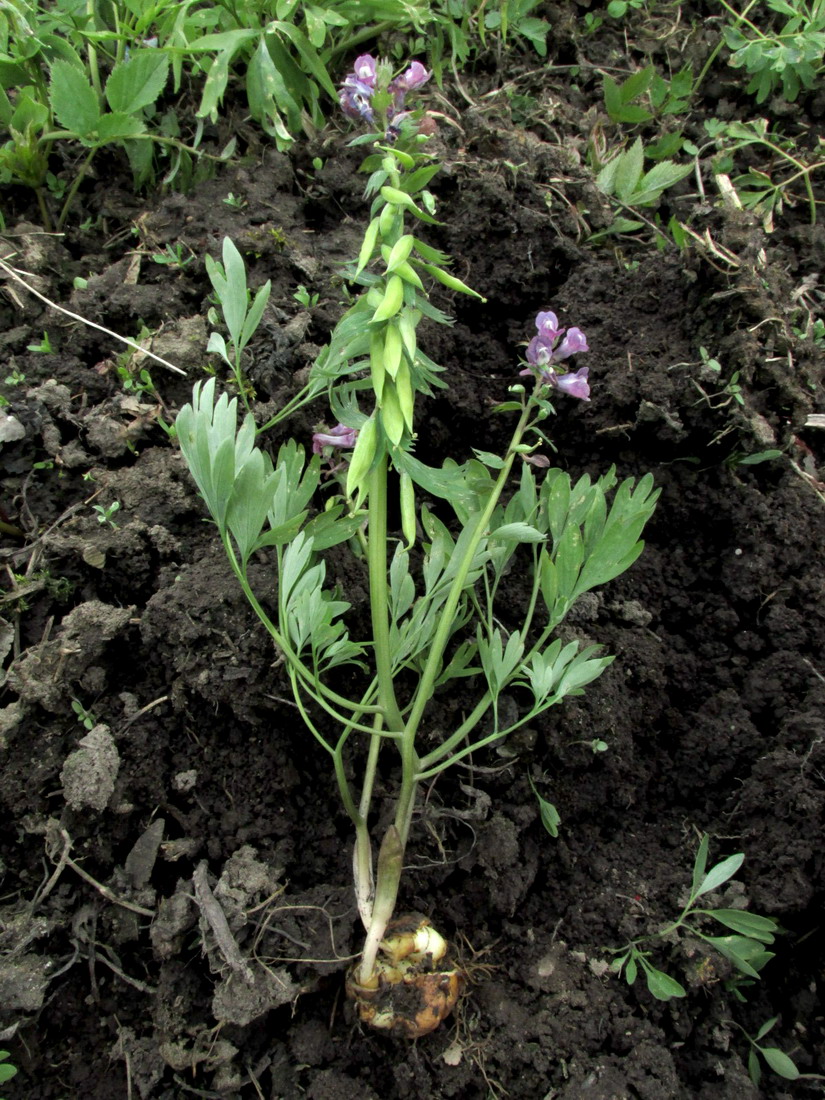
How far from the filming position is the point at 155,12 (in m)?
2.04

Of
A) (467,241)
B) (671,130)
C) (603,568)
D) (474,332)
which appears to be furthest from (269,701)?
(671,130)

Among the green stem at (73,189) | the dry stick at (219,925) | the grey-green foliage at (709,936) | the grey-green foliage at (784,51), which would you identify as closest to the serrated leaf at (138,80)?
the green stem at (73,189)

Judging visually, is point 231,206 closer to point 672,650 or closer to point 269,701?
point 269,701

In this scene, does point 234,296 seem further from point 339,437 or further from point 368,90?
point 368,90

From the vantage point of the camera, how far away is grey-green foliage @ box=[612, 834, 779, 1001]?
143 cm

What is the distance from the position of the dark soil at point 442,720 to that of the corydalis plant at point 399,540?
0.29ft

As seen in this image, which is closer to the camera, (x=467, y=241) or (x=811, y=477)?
(x=811, y=477)

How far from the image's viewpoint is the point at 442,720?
1.70 m

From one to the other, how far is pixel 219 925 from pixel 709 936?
90 centimetres

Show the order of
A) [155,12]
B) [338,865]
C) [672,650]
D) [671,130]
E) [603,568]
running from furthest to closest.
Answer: [671,130] < [155,12] < [672,650] < [338,865] < [603,568]

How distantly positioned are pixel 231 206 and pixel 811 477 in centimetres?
167

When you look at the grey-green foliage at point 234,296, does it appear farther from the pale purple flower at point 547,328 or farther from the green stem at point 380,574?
the pale purple flower at point 547,328

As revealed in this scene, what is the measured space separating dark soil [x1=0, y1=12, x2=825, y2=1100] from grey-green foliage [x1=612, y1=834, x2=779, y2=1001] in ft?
0.12

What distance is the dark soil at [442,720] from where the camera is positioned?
142 cm
